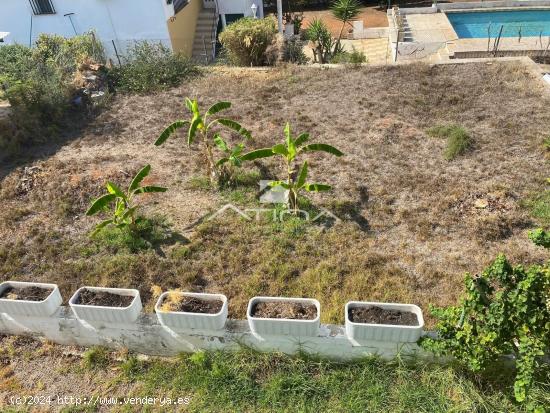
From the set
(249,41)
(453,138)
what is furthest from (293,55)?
(453,138)

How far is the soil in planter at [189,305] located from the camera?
15.5 feet

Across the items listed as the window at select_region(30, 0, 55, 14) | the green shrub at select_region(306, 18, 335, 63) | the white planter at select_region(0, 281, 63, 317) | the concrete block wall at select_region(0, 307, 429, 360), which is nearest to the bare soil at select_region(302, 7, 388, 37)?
the green shrub at select_region(306, 18, 335, 63)

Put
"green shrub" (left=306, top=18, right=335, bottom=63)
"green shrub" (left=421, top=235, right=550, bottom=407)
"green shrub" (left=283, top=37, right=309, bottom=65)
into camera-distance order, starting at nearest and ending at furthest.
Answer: "green shrub" (left=421, top=235, right=550, bottom=407) < "green shrub" (left=283, top=37, right=309, bottom=65) < "green shrub" (left=306, top=18, right=335, bottom=63)

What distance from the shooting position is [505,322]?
12.4 feet

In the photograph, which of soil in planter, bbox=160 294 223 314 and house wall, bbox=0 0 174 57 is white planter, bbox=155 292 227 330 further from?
house wall, bbox=0 0 174 57

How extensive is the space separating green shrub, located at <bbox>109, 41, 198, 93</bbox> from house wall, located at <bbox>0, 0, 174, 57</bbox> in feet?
8.45

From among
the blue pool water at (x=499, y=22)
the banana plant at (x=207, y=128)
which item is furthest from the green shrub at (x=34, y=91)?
the blue pool water at (x=499, y=22)

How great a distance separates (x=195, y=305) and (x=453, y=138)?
20.6ft

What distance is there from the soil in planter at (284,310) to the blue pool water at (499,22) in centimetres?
1849

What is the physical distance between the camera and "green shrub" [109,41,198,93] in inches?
473

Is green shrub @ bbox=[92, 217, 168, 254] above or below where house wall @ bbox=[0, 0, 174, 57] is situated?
below

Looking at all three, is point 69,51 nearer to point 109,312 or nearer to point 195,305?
point 109,312

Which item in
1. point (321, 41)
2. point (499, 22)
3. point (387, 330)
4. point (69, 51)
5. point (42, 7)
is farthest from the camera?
point (499, 22)

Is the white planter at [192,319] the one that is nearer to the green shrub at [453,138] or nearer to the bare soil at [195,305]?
the bare soil at [195,305]
